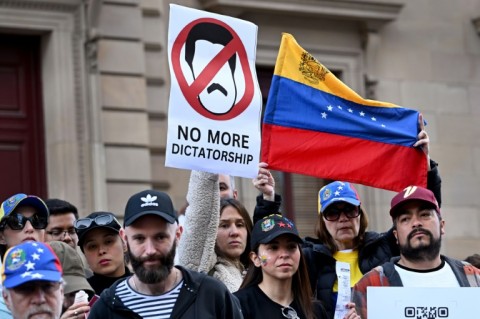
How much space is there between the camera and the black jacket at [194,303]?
23.1 feet

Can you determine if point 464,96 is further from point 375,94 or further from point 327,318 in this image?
point 327,318

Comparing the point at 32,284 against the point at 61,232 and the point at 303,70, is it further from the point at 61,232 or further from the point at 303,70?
the point at 303,70

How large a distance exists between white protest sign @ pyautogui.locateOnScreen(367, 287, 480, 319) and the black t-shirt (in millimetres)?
443

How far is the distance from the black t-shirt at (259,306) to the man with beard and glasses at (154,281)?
3.33 ft

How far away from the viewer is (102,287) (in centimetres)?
884

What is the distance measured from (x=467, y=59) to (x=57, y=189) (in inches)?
249

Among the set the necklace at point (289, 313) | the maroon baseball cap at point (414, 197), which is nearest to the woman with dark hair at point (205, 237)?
the necklace at point (289, 313)

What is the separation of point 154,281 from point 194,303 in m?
0.25

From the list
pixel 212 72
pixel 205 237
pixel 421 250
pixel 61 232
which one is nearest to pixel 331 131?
pixel 212 72

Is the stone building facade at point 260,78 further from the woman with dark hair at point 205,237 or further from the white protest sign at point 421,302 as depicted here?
the white protest sign at point 421,302

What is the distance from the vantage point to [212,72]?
8.85 metres

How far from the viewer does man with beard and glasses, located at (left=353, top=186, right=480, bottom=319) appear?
8.24m

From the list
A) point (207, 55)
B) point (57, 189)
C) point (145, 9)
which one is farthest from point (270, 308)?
point (145, 9)

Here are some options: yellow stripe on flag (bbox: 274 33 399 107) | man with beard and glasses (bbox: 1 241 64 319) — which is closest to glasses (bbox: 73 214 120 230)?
yellow stripe on flag (bbox: 274 33 399 107)
